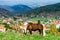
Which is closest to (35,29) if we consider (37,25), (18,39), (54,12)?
(37,25)

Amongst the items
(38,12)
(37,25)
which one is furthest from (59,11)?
(37,25)

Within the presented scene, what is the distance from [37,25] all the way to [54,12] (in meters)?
71.5

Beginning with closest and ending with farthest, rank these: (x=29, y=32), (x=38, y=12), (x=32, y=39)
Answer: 1. (x=32, y=39)
2. (x=29, y=32)
3. (x=38, y=12)

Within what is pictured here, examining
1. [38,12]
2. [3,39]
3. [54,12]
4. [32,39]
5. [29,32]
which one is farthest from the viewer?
[54,12]

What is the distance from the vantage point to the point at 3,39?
29.2ft

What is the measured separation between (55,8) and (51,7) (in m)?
3.22

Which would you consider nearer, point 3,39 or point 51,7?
point 3,39

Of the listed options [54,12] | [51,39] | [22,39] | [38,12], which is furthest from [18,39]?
[54,12]

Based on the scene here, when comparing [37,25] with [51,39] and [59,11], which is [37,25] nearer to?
[51,39]

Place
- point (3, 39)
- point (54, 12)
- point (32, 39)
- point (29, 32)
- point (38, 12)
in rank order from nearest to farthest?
point (3, 39) < point (32, 39) < point (29, 32) < point (38, 12) < point (54, 12)

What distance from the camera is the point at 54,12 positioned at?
276 ft

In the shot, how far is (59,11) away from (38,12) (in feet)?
34.0

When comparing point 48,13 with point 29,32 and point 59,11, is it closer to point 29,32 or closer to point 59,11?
point 59,11

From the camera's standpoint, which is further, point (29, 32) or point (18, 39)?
point (29, 32)
